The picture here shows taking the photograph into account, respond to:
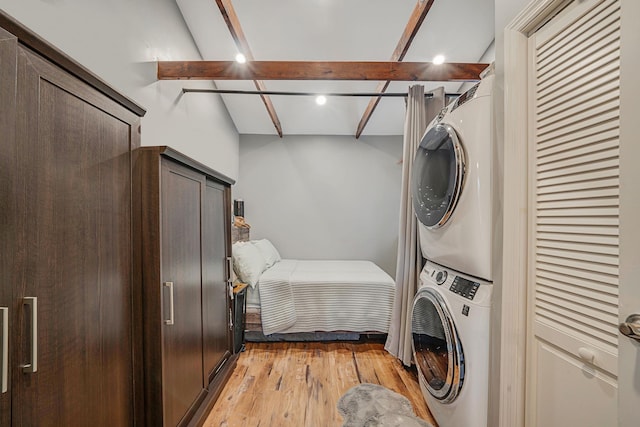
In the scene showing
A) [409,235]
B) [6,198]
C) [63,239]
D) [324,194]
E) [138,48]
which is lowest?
[409,235]

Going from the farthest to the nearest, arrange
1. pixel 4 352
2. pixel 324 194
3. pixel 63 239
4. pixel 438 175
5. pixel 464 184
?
pixel 324 194, pixel 438 175, pixel 464 184, pixel 63 239, pixel 4 352

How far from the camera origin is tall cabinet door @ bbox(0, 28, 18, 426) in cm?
61

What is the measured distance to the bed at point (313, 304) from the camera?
2725mm

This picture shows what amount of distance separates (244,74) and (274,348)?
8.26 feet

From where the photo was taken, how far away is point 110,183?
1.01 m

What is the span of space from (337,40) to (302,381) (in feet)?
10.0

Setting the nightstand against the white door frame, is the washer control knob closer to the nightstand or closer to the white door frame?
the white door frame

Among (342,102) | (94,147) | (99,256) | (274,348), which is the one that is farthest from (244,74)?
(274,348)

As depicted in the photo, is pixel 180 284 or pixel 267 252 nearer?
pixel 180 284

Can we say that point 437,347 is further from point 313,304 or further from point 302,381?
point 313,304

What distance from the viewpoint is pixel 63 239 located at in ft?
2.61

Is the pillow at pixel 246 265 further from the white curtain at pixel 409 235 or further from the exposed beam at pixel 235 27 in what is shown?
the exposed beam at pixel 235 27

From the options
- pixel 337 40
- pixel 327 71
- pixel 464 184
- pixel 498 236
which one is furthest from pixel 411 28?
pixel 498 236

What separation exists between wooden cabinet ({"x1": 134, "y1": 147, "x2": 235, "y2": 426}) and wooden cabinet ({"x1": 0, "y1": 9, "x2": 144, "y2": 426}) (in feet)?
0.27
